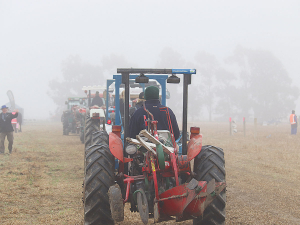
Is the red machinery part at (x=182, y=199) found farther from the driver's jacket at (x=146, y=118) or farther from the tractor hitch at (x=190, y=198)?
the driver's jacket at (x=146, y=118)

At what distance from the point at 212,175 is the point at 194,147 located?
1.37ft

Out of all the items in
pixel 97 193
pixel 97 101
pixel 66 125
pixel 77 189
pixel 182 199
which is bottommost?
pixel 66 125

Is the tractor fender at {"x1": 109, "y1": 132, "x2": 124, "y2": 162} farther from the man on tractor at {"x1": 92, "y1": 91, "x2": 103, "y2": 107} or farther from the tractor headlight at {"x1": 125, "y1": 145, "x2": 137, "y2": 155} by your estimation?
the man on tractor at {"x1": 92, "y1": 91, "x2": 103, "y2": 107}

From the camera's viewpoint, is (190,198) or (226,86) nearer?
(190,198)

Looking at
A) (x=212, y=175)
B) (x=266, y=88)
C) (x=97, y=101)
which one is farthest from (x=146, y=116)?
(x=266, y=88)

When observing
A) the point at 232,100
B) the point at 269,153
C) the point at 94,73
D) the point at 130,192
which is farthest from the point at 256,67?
the point at 130,192

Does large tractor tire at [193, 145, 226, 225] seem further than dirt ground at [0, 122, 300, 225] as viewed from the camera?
No

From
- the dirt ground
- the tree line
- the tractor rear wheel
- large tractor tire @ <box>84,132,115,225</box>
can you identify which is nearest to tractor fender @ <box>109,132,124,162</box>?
large tractor tire @ <box>84,132,115,225</box>

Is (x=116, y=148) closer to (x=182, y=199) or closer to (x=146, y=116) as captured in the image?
(x=146, y=116)

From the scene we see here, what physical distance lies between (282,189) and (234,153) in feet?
20.9

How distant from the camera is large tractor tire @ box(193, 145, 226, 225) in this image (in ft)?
13.9

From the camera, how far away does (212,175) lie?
4.34m

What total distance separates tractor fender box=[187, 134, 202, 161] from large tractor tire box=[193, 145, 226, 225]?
0.26 meters

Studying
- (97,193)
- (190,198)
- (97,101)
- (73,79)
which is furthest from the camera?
(73,79)
